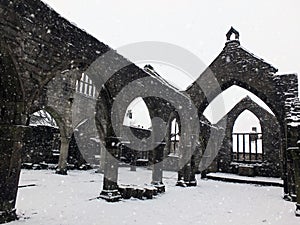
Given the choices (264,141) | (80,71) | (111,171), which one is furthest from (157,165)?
(264,141)

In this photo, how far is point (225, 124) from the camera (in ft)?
65.1

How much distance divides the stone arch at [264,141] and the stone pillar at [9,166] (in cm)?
1574

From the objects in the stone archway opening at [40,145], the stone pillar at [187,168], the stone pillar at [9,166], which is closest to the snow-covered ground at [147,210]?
the stone pillar at [9,166]

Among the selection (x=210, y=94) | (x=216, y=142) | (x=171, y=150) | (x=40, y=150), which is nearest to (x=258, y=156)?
(x=216, y=142)

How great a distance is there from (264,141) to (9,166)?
1701cm

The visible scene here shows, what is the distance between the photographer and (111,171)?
8570 mm

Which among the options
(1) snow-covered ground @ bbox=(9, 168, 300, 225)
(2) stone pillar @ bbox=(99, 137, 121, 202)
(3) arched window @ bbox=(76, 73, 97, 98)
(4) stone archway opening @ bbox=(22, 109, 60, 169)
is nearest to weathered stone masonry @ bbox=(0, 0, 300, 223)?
(2) stone pillar @ bbox=(99, 137, 121, 202)

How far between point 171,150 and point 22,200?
58.4 feet

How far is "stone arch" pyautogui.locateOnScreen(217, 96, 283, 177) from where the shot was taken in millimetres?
17359

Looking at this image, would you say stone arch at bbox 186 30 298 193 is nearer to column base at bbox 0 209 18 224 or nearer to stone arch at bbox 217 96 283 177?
stone arch at bbox 217 96 283 177

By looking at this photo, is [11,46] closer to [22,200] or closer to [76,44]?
[76,44]

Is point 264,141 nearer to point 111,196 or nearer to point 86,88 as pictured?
point 111,196

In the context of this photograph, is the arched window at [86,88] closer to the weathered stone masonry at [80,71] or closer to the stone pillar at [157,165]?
the weathered stone masonry at [80,71]

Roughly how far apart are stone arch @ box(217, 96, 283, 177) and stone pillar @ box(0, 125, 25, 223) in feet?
51.6
